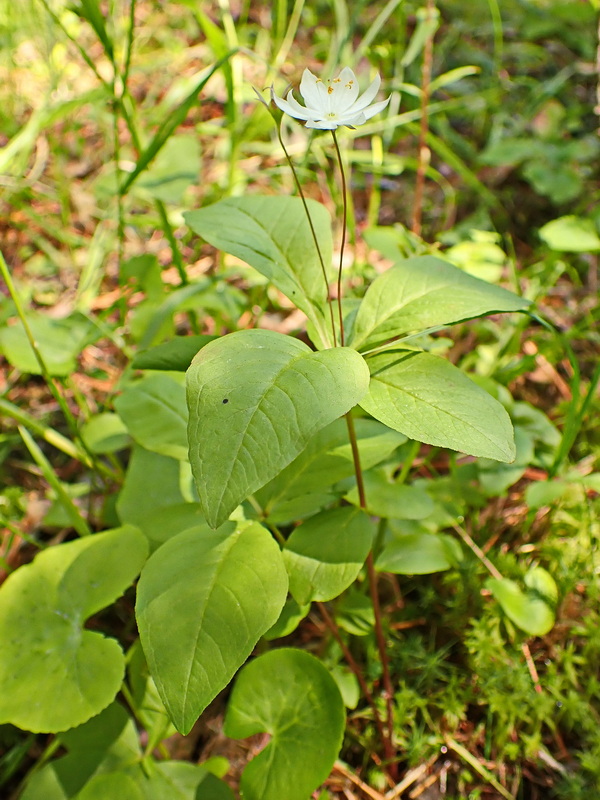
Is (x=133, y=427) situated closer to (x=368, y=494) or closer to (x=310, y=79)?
(x=368, y=494)

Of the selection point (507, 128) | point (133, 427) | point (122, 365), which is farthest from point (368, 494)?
point (507, 128)

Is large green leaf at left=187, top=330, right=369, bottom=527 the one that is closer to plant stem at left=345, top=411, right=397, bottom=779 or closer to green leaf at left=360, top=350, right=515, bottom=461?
green leaf at left=360, top=350, right=515, bottom=461

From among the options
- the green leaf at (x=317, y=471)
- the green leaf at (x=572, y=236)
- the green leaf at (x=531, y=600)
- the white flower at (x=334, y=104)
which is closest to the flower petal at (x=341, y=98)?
the white flower at (x=334, y=104)

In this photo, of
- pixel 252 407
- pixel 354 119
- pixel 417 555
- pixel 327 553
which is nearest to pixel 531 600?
pixel 417 555

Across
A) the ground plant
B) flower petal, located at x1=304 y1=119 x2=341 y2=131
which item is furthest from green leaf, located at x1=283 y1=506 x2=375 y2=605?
flower petal, located at x1=304 y1=119 x2=341 y2=131

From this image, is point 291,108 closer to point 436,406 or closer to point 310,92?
point 310,92
